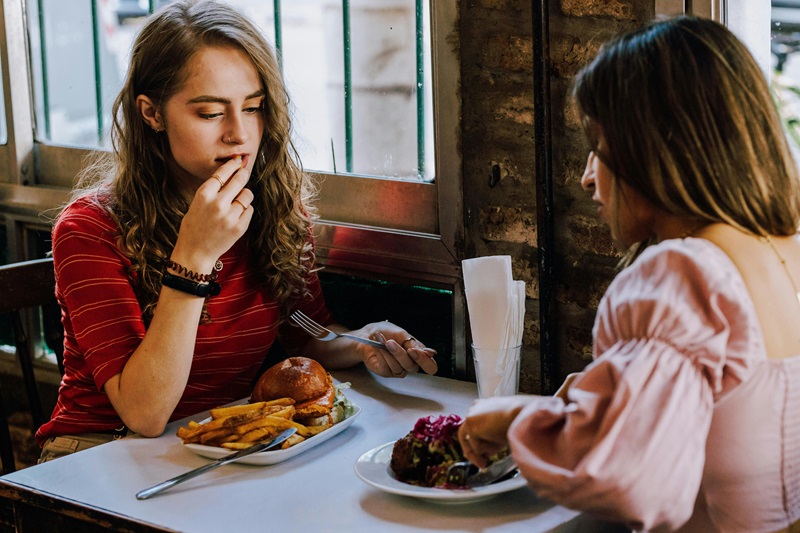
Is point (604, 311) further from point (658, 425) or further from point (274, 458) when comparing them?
point (274, 458)

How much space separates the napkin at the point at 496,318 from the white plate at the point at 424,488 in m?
0.33

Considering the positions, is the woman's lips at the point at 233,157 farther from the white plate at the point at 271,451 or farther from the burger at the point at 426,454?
the burger at the point at 426,454

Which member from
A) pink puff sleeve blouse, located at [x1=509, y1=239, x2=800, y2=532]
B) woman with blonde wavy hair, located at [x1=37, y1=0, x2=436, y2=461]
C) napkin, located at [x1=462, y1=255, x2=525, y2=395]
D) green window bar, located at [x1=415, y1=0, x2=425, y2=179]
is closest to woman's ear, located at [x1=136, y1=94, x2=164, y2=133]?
woman with blonde wavy hair, located at [x1=37, y1=0, x2=436, y2=461]

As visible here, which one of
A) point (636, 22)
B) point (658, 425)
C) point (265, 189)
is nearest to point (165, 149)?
point (265, 189)

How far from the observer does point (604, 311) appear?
113 centimetres

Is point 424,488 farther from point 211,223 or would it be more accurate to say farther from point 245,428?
point 211,223

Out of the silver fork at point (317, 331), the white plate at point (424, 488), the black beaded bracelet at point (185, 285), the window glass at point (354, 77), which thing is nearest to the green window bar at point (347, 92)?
the window glass at point (354, 77)

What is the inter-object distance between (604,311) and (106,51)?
2246 millimetres

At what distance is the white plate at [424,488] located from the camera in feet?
4.56

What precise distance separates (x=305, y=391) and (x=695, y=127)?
88 centimetres

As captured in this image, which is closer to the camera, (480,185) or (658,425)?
(658,425)

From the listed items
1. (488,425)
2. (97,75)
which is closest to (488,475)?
(488,425)

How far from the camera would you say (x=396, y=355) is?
1962 millimetres

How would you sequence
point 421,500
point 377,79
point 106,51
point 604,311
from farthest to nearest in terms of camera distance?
point 106,51 → point 377,79 → point 421,500 → point 604,311
